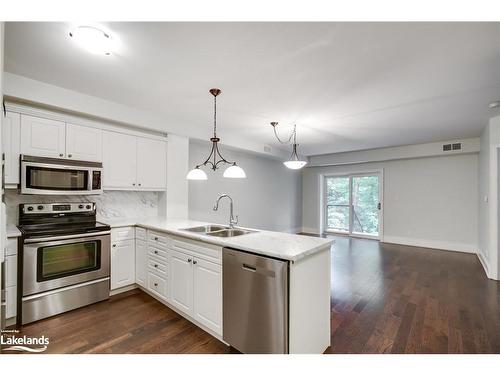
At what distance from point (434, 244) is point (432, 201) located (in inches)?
40.8

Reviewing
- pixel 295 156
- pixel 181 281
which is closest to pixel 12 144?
pixel 181 281

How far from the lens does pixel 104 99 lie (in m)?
2.96

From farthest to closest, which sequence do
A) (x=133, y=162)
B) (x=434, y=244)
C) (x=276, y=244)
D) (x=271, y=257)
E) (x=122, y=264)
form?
(x=434, y=244)
(x=133, y=162)
(x=122, y=264)
(x=276, y=244)
(x=271, y=257)

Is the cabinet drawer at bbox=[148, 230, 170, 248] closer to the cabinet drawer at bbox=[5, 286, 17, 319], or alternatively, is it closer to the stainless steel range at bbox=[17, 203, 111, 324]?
the stainless steel range at bbox=[17, 203, 111, 324]

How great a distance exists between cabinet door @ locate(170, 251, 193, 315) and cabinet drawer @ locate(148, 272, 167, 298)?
18 centimetres

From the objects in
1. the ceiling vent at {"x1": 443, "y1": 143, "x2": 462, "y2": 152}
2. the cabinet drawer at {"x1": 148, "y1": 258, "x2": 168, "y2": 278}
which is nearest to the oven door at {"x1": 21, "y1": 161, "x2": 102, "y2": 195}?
the cabinet drawer at {"x1": 148, "y1": 258, "x2": 168, "y2": 278}

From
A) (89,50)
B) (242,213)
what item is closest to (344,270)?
(242,213)

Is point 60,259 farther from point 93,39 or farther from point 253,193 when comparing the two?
point 253,193

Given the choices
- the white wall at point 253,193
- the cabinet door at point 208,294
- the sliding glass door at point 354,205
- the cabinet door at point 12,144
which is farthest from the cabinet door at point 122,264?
the sliding glass door at point 354,205

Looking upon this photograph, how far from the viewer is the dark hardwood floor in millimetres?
2000

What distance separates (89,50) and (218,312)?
2473 mm

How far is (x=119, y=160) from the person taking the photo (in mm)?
3162
